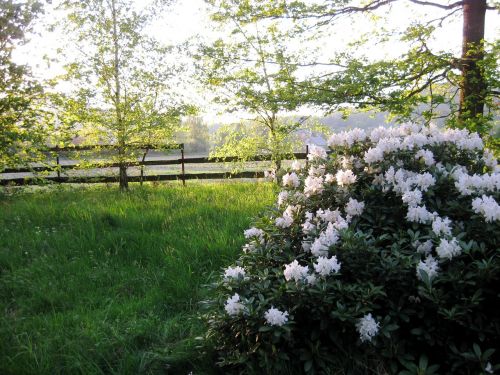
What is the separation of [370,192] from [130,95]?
791cm

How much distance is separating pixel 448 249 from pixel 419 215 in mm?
357

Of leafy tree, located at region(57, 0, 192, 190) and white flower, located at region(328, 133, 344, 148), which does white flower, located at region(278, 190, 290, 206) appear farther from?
leafy tree, located at region(57, 0, 192, 190)

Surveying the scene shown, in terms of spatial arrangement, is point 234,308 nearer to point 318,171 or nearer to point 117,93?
point 318,171

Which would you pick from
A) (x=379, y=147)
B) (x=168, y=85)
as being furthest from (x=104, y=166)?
(x=379, y=147)

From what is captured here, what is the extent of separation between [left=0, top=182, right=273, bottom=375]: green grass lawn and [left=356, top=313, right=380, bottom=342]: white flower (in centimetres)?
106

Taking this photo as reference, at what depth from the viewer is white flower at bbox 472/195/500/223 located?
→ 8.11ft

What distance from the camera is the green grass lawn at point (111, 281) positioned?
2982 mm

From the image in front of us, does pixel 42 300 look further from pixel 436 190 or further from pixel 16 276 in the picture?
pixel 436 190

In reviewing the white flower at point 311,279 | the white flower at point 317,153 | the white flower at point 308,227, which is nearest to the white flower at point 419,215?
the white flower at point 308,227

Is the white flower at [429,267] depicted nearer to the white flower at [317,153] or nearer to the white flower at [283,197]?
the white flower at [283,197]

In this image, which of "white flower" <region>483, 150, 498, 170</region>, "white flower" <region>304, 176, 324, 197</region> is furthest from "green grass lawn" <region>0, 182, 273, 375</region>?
"white flower" <region>483, 150, 498, 170</region>

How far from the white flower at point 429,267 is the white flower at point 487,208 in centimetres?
45

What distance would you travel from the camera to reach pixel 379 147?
316cm

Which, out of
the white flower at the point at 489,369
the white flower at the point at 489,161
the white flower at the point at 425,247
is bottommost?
the white flower at the point at 489,369
